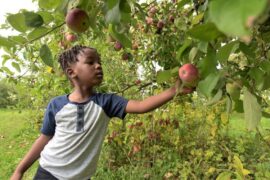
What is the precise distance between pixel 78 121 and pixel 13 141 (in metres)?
4.79

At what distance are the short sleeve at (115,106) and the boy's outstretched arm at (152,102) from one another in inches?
1.3

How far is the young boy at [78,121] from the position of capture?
1.82 meters

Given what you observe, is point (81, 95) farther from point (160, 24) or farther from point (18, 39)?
point (18, 39)

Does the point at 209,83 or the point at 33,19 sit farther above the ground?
the point at 33,19

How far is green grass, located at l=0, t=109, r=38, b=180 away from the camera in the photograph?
14.7ft

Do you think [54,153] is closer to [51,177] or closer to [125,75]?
[51,177]

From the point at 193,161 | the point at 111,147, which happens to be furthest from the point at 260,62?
the point at 111,147

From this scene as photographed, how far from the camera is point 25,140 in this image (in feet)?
19.2

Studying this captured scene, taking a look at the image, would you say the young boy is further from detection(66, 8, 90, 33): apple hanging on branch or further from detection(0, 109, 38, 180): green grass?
detection(0, 109, 38, 180): green grass

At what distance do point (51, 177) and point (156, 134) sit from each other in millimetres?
1475

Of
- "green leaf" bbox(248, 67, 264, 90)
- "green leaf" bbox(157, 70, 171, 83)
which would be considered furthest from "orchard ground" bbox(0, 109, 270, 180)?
"green leaf" bbox(248, 67, 264, 90)

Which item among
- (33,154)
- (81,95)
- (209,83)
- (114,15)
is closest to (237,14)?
(209,83)

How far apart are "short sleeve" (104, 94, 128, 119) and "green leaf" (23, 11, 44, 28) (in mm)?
905

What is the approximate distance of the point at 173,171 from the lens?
3.22m
